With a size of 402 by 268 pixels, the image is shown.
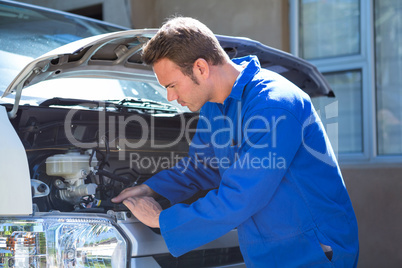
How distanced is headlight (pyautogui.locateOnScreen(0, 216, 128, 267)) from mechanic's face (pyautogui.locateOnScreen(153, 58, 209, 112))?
575 millimetres

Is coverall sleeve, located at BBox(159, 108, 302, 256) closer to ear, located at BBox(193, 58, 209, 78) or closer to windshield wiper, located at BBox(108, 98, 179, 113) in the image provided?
ear, located at BBox(193, 58, 209, 78)

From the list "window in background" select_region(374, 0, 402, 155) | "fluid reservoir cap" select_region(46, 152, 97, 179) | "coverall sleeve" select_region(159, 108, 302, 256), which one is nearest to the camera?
"coverall sleeve" select_region(159, 108, 302, 256)

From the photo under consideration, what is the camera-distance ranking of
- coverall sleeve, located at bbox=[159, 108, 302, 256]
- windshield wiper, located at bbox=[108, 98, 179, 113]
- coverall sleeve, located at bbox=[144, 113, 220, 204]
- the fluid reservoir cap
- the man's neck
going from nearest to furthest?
1. coverall sleeve, located at bbox=[159, 108, 302, 256]
2. the man's neck
3. the fluid reservoir cap
4. coverall sleeve, located at bbox=[144, 113, 220, 204]
5. windshield wiper, located at bbox=[108, 98, 179, 113]

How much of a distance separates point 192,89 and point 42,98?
85 cm

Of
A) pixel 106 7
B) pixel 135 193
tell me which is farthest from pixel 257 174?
pixel 106 7

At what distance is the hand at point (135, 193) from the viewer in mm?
2176

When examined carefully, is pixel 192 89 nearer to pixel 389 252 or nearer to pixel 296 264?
pixel 296 264

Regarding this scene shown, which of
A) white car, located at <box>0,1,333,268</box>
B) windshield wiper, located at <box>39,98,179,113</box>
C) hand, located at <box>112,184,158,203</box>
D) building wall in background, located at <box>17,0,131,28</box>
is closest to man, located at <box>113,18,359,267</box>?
hand, located at <box>112,184,158,203</box>

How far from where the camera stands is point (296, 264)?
70.6 inches

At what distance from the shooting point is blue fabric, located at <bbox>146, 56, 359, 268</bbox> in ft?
5.68

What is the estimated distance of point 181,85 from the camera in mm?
1968

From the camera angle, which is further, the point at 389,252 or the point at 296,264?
the point at 389,252

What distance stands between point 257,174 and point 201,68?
19.0 inches

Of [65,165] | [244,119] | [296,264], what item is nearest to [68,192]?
[65,165]
